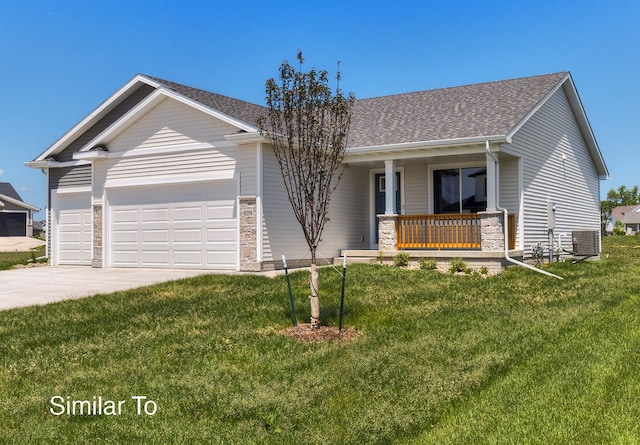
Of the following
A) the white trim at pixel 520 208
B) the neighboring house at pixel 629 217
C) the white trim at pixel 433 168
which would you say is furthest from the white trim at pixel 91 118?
the neighboring house at pixel 629 217

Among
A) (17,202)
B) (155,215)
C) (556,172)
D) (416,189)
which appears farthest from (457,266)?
(17,202)

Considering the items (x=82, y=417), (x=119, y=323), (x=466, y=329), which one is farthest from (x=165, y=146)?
(x=82, y=417)

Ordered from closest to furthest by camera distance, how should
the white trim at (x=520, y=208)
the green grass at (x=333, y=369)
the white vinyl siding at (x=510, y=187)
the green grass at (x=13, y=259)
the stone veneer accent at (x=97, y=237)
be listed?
the green grass at (x=333, y=369), the white trim at (x=520, y=208), the white vinyl siding at (x=510, y=187), the stone veneer accent at (x=97, y=237), the green grass at (x=13, y=259)

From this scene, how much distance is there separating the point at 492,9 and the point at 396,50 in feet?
10.9

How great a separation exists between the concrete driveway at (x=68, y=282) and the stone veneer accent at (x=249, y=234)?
1.25 m

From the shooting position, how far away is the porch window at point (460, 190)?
653 inches

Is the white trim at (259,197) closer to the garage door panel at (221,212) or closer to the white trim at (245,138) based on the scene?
the white trim at (245,138)

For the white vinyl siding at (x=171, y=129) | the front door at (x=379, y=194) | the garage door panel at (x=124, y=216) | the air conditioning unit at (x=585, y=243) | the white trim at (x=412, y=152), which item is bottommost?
the air conditioning unit at (x=585, y=243)

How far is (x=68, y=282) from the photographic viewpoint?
13695 millimetres

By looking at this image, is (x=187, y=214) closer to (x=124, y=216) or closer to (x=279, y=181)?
(x=124, y=216)

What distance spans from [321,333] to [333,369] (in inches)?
61.3

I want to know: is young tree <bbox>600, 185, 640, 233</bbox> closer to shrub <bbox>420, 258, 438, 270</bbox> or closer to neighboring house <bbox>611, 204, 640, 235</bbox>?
neighboring house <bbox>611, 204, 640, 235</bbox>

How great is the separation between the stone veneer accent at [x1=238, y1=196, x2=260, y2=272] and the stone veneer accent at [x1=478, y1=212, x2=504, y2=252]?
5630mm

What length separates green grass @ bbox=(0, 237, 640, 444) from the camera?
15.5 feet
